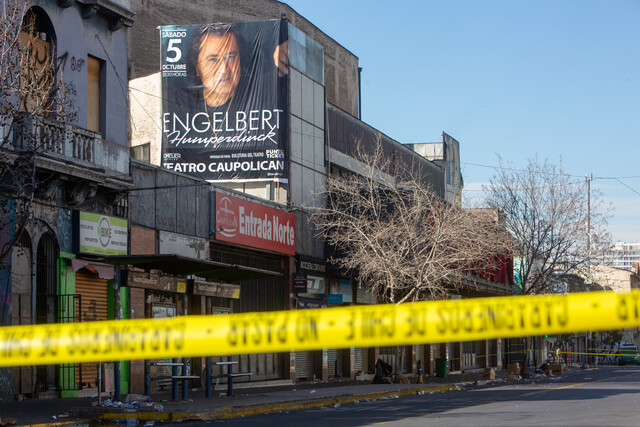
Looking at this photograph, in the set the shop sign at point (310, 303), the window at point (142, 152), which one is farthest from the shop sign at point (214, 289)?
the window at point (142, 152)

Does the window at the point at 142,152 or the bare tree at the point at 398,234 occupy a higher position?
the window at the point at 142,152

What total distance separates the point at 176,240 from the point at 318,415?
897cm

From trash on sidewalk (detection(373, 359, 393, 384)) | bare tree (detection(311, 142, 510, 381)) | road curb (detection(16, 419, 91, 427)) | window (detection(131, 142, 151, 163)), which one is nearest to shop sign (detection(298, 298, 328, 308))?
bare tree (detection(311, 142, 510, 381))

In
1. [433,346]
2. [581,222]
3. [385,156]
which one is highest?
[385,156]

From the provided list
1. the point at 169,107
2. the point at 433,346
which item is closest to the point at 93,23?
the point at 169,107

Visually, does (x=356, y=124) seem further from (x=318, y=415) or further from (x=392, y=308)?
(x=392, y=308)

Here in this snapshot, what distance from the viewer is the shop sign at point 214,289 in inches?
772

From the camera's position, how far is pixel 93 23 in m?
21.0

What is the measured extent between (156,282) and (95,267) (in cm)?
317

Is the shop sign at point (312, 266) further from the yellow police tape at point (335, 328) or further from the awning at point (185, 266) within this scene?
the yellow police tape at point (335, 328)

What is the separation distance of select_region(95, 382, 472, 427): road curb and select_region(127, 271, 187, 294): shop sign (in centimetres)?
299

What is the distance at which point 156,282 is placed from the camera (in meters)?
17.4

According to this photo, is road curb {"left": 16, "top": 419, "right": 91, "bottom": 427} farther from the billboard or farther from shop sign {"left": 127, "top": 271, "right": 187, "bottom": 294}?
the billboard

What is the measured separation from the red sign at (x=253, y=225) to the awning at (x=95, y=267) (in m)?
5.38
